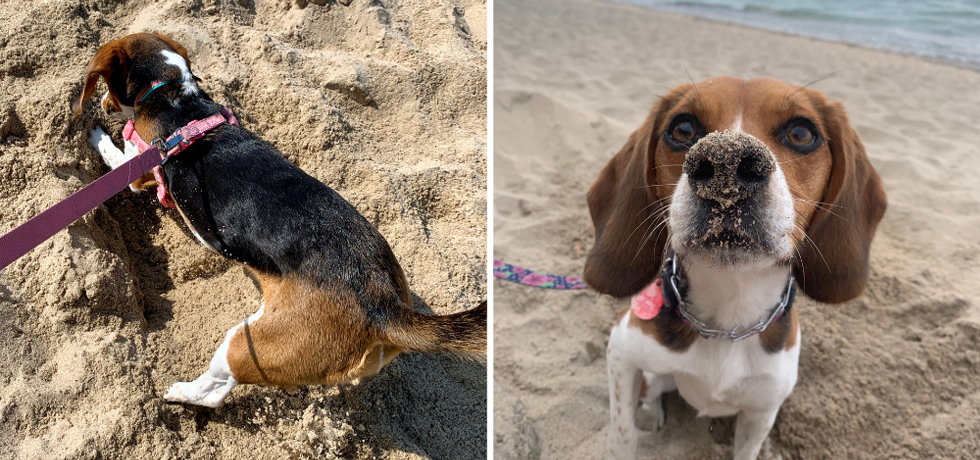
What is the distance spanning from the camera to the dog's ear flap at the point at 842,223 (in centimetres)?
179

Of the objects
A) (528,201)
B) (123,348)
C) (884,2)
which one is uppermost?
(123,348)

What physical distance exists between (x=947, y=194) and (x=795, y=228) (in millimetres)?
2989

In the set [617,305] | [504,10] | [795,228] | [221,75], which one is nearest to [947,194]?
[617,305]

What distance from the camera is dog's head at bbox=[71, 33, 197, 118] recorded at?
2604mm

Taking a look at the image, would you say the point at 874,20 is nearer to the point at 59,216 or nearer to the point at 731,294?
the point at 731,294

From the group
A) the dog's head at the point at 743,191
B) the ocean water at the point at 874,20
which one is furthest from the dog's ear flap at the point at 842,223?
the ocean water at the point at 874,20

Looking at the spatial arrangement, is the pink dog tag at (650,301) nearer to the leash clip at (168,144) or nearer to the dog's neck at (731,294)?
the dog's neck at (731,294)

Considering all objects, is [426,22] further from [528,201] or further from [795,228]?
[795,228]

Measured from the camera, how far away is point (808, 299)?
9.34 feet

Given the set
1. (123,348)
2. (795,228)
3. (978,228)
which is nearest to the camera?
(795,228)

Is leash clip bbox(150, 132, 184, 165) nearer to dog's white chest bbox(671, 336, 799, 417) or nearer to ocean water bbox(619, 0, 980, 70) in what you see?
dog's white chest bbox(671, 336, 799, 417)

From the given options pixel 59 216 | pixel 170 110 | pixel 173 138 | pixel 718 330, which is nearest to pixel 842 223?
pixel 718 330

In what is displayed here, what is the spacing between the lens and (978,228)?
11.3 feet

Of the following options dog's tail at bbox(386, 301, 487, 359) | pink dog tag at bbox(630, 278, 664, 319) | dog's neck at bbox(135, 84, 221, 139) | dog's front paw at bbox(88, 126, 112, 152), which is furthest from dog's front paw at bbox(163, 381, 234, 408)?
pink dog tag at bbox(630, 278, 664, 319)
